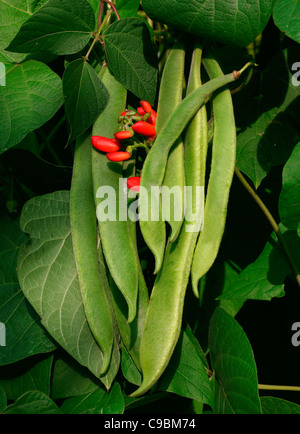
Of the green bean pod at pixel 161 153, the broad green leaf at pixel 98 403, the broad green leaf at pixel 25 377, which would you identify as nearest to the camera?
the green bean pod at pixel 161 153

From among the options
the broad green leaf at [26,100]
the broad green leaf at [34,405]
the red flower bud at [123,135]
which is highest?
the broad green leaf at [26,100]

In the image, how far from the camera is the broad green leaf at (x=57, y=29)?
983 mm

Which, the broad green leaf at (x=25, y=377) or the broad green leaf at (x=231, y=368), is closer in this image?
the broad green leaf at (x=231, y=368)

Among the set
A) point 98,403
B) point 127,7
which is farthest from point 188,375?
point 127,7

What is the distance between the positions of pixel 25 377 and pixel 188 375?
435mm

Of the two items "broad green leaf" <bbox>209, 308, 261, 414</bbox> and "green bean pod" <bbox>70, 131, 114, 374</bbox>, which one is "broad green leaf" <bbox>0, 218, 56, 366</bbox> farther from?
"broad green leaf" <bbox>209, 308, 261, 414</bbox>

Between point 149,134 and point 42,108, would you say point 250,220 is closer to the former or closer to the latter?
point 149,134

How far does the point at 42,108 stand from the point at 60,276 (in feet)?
1.32

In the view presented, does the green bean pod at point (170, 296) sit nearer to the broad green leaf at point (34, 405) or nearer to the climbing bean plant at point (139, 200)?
the climbing bean plant at point (139, 200)

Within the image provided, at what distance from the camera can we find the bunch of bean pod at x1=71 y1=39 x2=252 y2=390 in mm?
953

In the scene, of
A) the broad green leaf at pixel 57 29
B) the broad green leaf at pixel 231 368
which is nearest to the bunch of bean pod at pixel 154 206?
the broad green leaf at pixel 57 29

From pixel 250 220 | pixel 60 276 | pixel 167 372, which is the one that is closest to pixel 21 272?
pixel 60 276

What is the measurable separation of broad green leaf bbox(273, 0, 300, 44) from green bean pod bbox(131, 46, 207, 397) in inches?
10.4

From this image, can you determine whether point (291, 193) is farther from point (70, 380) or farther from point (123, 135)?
point (70, 380)
